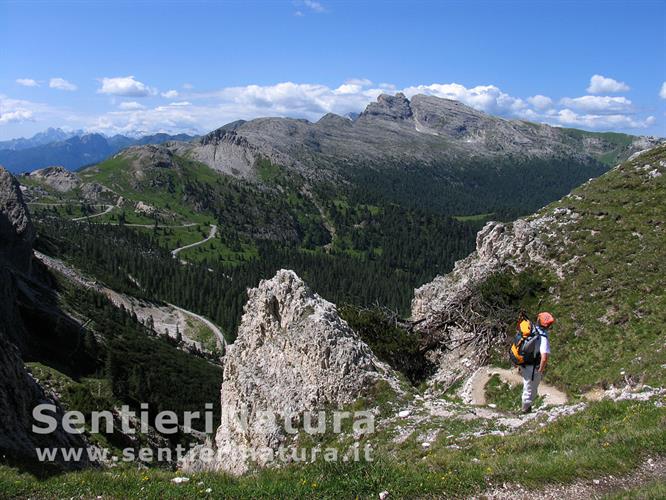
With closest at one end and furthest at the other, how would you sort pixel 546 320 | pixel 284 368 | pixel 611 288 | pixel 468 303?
pixel 546 320
pixel 284 368
pixel 611 288
pixel 468 303

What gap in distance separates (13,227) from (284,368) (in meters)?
92.4

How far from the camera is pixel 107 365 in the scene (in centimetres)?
8219

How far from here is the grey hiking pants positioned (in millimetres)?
21438

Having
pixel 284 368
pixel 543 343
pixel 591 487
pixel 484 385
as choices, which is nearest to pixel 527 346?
pixel 543 343

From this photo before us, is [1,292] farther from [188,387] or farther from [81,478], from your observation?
[81,478]

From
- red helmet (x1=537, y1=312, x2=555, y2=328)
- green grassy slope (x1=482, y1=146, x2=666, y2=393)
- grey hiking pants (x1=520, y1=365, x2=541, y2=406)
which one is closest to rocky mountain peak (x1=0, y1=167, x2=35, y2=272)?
green grassy slope (x1=482, y1=146, x2=666, y2=393)

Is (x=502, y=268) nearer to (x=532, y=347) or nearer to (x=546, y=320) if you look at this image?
(x=532, y=347)

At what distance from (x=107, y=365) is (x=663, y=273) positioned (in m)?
79.1

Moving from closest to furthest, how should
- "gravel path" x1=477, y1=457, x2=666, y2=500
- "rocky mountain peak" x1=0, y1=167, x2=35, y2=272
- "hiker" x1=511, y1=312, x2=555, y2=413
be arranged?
"gravel path" x1=477, y1=457, x2=666, y2=500 < "hiker" x1=511, y1=312, x2=555, y2=413 < "rocky mountain peak" x1=0, y1=167, x2=35, y2=272

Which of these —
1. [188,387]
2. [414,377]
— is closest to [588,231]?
[414,377]

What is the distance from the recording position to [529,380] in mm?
21781

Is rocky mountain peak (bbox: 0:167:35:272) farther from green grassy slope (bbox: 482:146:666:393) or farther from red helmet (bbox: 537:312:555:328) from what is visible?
red helmet (bbox: 537:312:555:328)

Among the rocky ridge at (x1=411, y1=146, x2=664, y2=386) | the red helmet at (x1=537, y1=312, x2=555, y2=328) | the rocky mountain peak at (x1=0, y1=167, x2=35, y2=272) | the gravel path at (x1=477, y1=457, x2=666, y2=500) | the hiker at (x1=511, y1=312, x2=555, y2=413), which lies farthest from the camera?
the rocky mountain peak at (x1=0, y1=167, x2=35, y2=272)

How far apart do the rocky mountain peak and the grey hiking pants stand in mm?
101884
